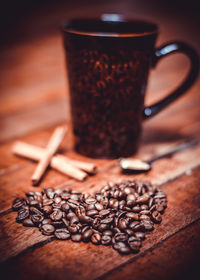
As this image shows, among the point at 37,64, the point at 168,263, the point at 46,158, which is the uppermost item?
the point at 37,64

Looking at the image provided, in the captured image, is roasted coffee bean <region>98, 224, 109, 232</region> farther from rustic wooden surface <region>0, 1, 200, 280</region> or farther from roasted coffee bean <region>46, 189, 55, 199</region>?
roasted coffee bean <region>46, 189, 55, 199</region>

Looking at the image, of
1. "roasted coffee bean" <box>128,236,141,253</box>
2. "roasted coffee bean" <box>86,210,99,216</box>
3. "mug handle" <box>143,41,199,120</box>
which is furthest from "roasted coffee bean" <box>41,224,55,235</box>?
"mug handle" <box>143,41,199,120</box>

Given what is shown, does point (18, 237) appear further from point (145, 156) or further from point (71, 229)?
point (145, 156)

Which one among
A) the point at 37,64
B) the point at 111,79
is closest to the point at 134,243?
the point at 111,79

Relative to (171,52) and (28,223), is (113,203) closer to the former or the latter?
(28,223)

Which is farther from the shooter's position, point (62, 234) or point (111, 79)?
point (111, 79)

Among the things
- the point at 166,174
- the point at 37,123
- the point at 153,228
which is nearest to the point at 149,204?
the point at 153,228
